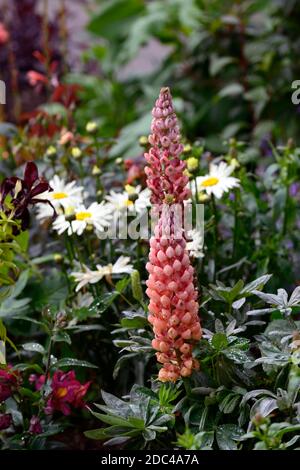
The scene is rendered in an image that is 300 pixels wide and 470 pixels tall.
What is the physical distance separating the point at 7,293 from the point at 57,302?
0.92 ft

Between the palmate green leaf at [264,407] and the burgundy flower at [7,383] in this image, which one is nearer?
the palmate green leaf at [264,407]

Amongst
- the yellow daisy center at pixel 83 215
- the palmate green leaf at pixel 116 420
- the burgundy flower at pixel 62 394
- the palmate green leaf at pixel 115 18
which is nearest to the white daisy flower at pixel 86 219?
the yellow daisy center at pixel 83 215

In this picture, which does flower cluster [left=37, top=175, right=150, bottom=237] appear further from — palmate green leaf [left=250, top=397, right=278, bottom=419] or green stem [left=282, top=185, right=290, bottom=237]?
palmate green leaf [left=250, top=397, right=278, bottom=419]

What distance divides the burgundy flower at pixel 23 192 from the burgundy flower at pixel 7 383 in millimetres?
196

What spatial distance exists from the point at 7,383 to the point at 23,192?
253mm

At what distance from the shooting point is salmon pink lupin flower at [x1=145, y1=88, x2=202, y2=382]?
0.89 metres

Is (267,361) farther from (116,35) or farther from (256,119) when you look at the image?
(116,35)

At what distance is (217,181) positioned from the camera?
123 centimetres

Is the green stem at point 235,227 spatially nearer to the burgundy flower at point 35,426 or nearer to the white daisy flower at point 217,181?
the white daisy flower at point 217,181

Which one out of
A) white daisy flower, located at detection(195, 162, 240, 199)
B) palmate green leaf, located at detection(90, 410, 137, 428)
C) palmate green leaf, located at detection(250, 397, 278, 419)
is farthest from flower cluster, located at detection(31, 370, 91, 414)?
white daisy flower, located at detection(195, 162, 240, 199)

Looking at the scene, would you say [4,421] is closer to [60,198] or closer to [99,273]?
[99,273]

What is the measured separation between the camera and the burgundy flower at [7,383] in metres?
1.00

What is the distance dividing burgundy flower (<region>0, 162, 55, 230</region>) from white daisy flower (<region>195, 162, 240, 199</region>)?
0.86 ft

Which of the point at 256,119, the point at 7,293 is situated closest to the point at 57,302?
the point at 7,293
